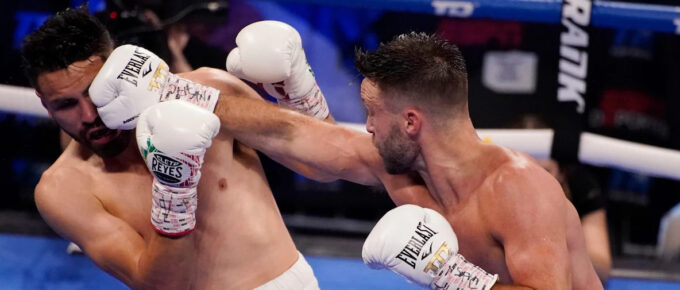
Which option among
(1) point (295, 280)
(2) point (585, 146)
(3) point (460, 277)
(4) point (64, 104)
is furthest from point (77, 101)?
(2) point (585, 146)

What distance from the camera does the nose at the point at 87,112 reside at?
8.22 ft

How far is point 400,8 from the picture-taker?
3.64 meters

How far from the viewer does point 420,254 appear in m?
2.27

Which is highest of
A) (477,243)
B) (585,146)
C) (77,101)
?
(77,101)

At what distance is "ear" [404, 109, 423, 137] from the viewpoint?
2.41 metres

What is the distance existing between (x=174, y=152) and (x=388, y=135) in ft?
1.99

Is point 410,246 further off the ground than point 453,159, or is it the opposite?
point 453,159

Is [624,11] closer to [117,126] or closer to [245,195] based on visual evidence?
[245,195]

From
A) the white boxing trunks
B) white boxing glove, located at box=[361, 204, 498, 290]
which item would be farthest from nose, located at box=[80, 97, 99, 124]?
white boxing glove, located at box=[361, 204, 498, 290]

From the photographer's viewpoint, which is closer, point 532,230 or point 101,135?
point 532,230

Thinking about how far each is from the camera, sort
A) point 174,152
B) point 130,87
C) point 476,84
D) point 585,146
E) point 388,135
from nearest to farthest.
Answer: point 174,152 < point 130,87 < point 388,135 < point 585,146 < point 476,84

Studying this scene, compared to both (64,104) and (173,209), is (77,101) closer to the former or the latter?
(64,104)

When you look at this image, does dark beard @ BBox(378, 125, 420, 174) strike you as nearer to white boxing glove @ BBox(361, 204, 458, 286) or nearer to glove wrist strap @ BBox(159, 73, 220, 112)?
white boxing glove @ BBox(361, 204, 458, 286)

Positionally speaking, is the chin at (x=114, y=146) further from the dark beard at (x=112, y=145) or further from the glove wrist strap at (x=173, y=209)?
the glove wrist strap at (x=173, y=209)
